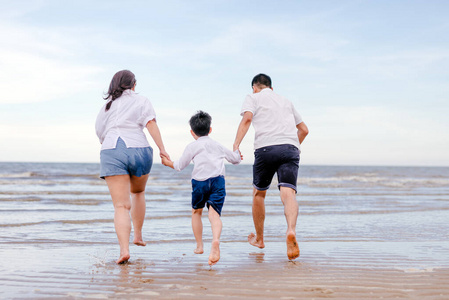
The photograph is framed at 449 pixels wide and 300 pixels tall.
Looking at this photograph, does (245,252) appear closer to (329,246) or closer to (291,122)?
(329,246)

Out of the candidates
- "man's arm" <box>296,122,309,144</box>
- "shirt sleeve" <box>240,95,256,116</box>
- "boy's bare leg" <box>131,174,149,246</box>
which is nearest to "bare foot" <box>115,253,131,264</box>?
"boy's bare leg" <box>131,174,149,246</box>

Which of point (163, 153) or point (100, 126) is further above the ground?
point (100, 126)

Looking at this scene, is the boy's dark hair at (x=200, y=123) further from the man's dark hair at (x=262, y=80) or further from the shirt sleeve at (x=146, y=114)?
the man's dark hair at (x=262, y=80)

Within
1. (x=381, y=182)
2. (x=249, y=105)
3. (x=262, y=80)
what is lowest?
(x=381, y=182)

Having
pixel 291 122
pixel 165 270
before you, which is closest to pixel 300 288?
pixel 165 270

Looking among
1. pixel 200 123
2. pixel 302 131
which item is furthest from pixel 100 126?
pixel 302 131

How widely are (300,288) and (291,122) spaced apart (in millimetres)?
1907

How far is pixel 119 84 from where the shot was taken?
4395 mm

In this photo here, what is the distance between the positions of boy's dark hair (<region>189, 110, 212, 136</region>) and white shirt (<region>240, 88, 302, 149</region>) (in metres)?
0.50

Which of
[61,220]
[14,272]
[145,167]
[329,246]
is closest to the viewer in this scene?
[14,272]

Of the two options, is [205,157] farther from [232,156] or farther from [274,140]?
[274,140]

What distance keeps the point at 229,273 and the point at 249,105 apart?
5.71 feet

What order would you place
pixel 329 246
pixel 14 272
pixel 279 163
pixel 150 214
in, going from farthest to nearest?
pixel 150 214 < pixel 329 246 < pixel 279 163 < pixel 14 272

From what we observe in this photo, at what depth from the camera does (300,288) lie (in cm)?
337
